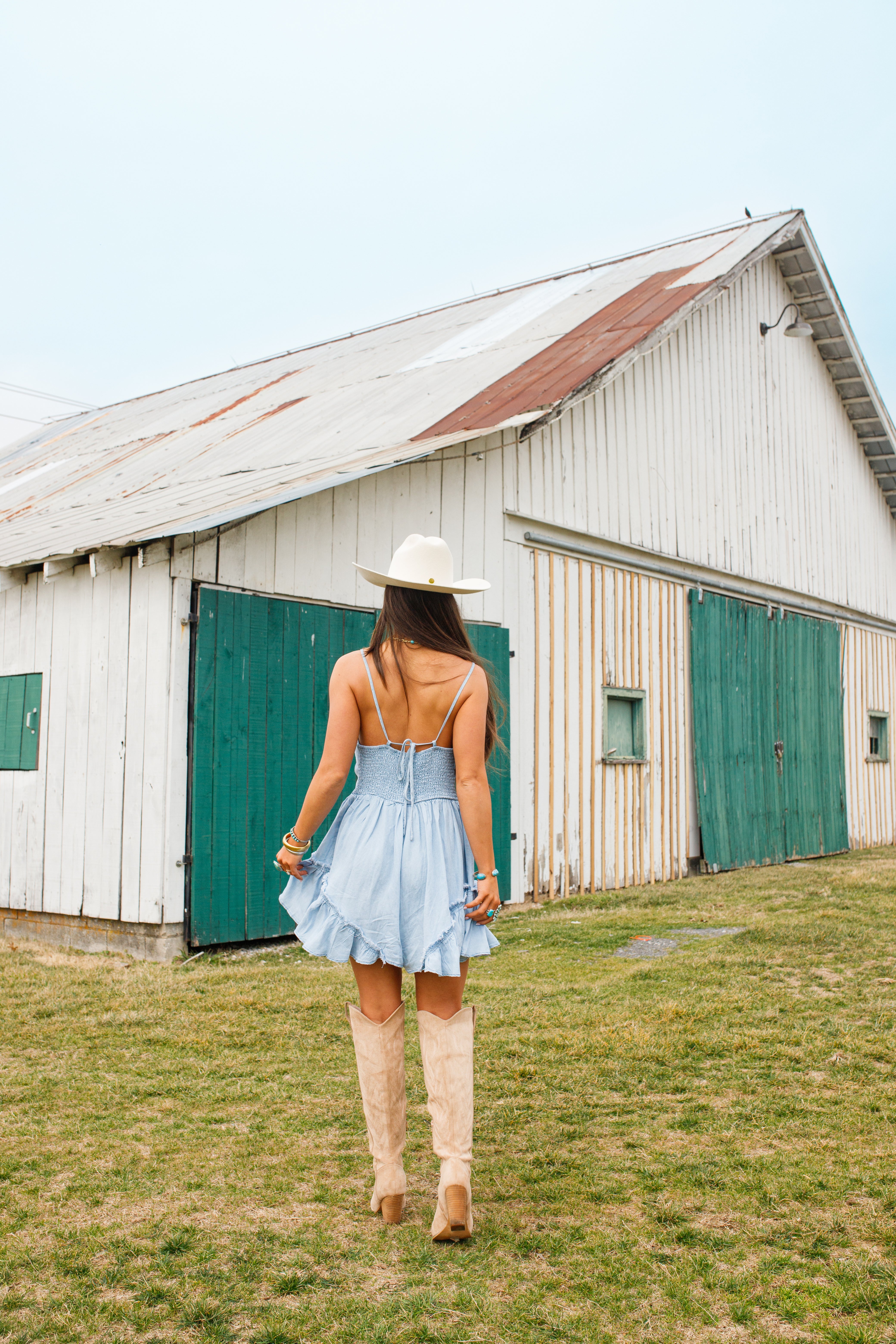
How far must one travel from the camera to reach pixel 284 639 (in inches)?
308

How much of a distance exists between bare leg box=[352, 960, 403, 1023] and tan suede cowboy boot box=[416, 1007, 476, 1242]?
106mm

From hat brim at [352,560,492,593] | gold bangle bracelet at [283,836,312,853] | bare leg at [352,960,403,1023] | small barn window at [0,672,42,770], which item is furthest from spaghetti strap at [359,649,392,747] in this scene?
small barn window at [0,672,42,770]

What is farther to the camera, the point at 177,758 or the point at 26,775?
the point at 26,775

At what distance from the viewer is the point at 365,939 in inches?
124

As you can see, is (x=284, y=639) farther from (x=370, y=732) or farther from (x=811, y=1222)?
(x=811, y=1222)

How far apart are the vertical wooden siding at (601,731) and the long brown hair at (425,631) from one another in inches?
254

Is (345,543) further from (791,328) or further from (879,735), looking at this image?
(879,735)

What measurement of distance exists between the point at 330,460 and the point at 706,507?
5267mm

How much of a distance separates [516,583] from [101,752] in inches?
151

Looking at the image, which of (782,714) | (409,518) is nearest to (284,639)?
(409,518)

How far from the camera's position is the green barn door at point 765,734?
12141 millimetres

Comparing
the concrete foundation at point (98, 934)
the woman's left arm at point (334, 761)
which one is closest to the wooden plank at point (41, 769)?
the concrete foundation at point (98, 934)

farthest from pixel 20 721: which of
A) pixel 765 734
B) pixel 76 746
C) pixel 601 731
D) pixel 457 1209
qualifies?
pixel 765 734

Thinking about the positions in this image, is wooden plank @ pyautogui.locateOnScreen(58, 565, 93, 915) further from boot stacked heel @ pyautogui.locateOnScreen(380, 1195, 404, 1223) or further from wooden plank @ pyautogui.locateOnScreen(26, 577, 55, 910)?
boot stacked heel @ pyautogui.locateOnScreen(380, 1195, 404, 1223)
